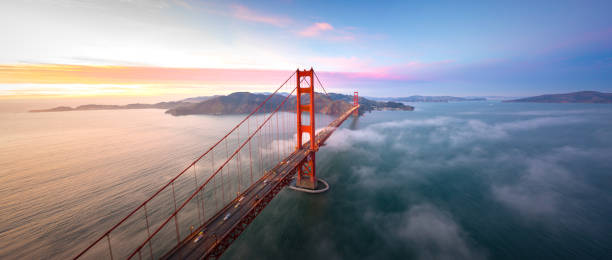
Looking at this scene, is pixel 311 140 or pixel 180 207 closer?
pixel 180 207

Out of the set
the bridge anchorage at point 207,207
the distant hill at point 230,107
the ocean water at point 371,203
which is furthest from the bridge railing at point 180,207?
the distant hill at point 230,107

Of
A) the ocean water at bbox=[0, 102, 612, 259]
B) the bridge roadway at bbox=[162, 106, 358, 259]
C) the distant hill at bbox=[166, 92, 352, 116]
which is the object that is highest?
the distant hill at bbox=[166, 92, 352, 116]

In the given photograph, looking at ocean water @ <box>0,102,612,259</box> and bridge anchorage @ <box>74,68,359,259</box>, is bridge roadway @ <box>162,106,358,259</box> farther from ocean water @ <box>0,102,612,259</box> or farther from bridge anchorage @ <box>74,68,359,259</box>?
ocean water @ <box>0,102,612,259</box>

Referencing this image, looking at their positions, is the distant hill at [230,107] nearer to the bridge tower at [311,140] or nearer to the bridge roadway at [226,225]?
the bridge tower at [311,140]

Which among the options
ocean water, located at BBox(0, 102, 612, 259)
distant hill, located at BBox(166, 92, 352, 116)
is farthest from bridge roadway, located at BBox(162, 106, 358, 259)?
distant hill, located at BBox(166, 92, 352, 116)

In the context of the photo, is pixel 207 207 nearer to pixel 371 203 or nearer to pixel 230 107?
pixel 371 203

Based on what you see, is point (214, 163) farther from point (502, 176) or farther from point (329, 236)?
point (502, 176)

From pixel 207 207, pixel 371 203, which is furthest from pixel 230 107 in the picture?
pixel 371 203

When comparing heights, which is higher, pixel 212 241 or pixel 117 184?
pixel 212 241

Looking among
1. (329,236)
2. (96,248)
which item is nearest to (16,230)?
(96,248)
